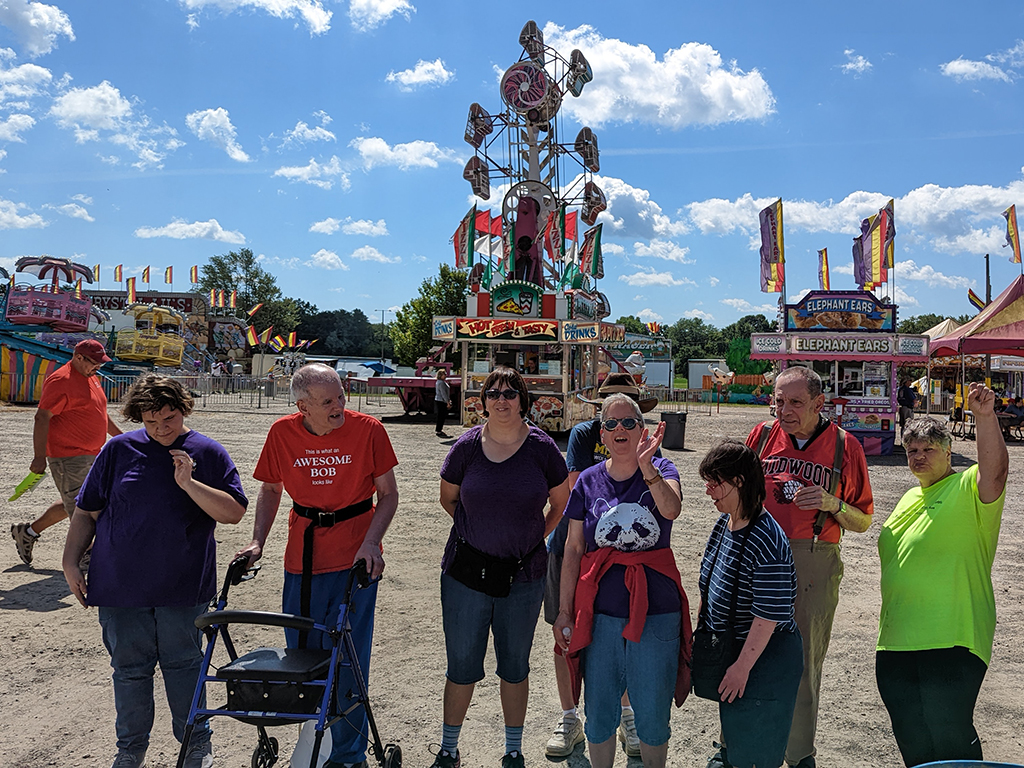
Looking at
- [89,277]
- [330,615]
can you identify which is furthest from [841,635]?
[89,277]

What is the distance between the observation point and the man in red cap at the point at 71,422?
5.52 m

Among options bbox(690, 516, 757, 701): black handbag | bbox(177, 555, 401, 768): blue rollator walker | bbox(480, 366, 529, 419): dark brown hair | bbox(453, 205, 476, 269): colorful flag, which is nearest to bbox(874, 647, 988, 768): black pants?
bbox(690, 516, 757, 701): black handbag

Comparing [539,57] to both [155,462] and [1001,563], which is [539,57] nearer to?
[1001,563]

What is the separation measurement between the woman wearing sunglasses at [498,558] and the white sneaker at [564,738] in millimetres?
276

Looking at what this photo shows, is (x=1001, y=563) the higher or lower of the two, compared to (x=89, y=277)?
lower

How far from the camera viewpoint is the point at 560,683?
356cm

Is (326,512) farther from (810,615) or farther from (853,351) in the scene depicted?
(853,351)

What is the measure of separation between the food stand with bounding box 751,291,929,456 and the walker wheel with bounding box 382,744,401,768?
15.1 metres

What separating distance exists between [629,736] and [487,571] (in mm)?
1160

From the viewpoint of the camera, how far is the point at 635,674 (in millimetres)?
2822

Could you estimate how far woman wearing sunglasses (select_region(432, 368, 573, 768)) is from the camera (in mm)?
3191

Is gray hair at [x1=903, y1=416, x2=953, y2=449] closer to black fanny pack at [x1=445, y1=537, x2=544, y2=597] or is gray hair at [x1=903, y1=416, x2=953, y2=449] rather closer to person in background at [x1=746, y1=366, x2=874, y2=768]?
person in background at [x1=746, y1=366, x2=874, y2=768]

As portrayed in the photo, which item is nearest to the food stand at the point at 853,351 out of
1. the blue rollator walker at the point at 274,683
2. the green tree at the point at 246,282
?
the blue rollator walker at the point at 274,683

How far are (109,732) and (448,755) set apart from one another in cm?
172
